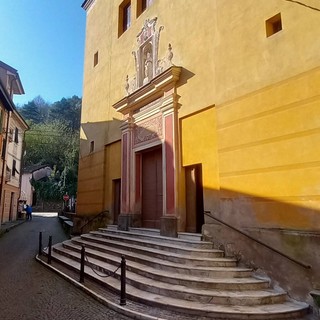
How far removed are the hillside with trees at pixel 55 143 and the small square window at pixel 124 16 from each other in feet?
101

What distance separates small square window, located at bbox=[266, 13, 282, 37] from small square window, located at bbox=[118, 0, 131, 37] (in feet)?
28.4

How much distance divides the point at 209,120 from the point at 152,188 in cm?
379


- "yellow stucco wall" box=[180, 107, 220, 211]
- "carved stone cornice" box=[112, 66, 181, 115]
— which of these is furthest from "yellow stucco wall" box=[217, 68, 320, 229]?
"carved stone cornice" box=[112, 66, 181, 115]

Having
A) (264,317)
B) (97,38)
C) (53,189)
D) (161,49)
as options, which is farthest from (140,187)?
(53,189)

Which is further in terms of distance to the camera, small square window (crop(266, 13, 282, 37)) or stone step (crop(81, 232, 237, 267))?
small square window (crop(266, 13, 282, 37))

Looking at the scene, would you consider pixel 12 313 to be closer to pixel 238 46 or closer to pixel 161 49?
pixel 238 46

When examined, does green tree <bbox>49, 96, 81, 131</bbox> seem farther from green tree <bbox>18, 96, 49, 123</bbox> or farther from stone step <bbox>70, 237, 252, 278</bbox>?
stone step <bbox>70, 237, 252, 278</bbox>

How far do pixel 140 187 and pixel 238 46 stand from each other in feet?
20.4

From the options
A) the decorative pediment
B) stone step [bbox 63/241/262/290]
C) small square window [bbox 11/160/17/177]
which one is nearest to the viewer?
stone step [bbox 63/241/262/290]

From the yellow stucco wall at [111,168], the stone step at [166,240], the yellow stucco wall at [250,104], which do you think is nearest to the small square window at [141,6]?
the yellow stucco wall at [250,104]

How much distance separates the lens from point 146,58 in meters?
11.7

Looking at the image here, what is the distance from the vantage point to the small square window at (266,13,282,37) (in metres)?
6.57

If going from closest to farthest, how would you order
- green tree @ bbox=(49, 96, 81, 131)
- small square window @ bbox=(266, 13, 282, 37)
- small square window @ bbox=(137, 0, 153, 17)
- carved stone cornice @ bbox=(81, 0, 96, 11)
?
small square window @ bbox=(266, 13, 282, 37) < small square window @ bbox=(137, 0, 153, 17) < carved stone cornice @ bbox=(81, 0, 96, 11) < green tree @ bbox=(49, 96, 81, 131)

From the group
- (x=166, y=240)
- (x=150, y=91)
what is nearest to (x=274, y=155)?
(x=166, y=240)
